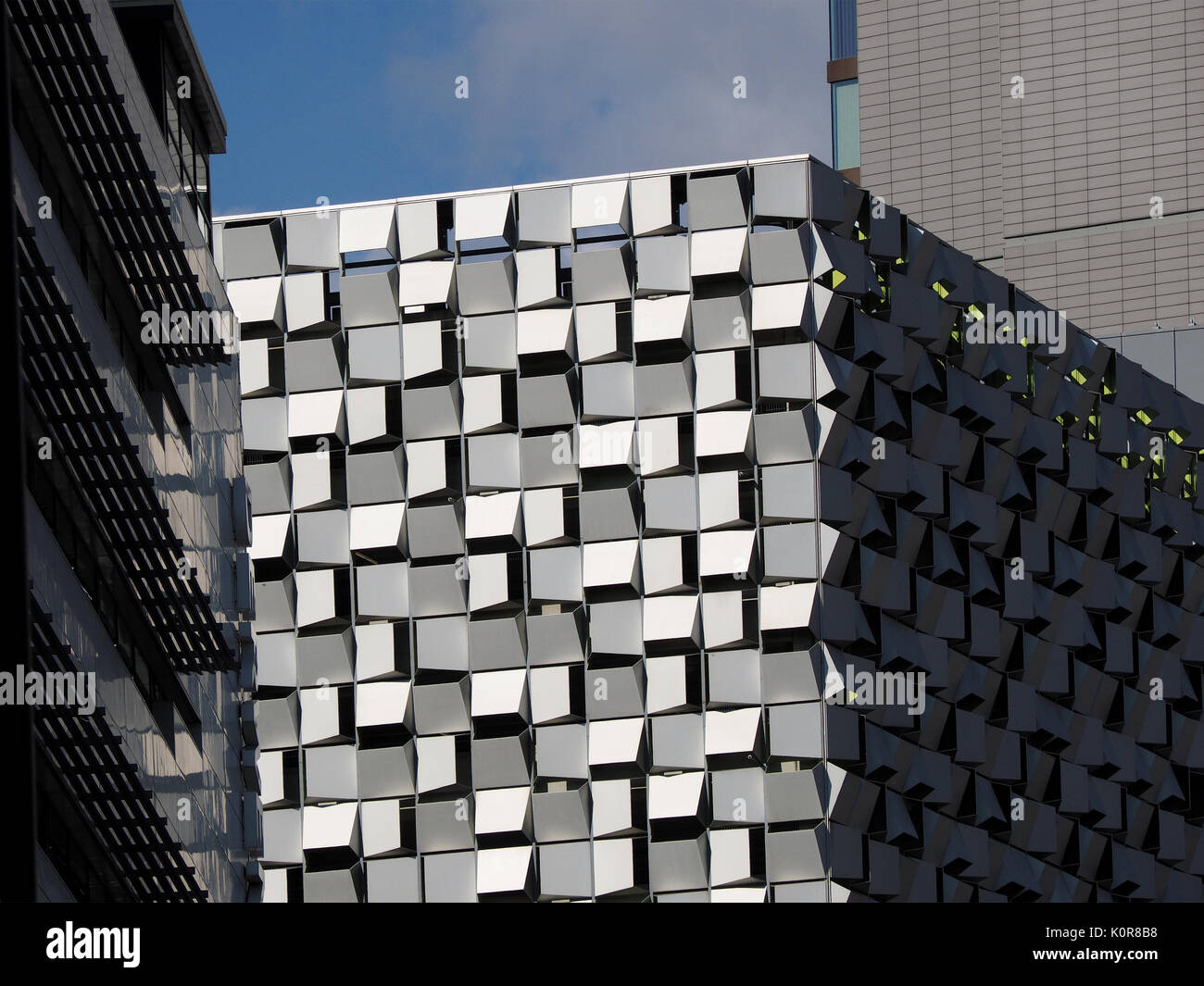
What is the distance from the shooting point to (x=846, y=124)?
305ft

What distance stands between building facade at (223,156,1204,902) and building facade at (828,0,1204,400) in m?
40.5

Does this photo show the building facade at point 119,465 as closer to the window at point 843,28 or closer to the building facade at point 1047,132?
the building facade at point 1047,132

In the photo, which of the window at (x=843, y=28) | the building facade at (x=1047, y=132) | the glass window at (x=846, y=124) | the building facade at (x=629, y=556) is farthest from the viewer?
the glass window at (x=846, y=124)

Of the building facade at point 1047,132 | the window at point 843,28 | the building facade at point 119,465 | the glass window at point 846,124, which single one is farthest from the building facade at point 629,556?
the window at point 843,28

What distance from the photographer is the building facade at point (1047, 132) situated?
83.8 metres

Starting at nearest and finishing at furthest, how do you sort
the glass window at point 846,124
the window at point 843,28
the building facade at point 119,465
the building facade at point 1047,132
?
the building facade at point 119,465 < the building facade at point 1047,132 < the window at point 843,28 < the glass window at point 846,124

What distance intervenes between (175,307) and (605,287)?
16638 mm

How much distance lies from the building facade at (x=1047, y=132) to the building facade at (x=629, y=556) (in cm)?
4047

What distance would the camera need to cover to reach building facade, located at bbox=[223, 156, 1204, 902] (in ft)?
134

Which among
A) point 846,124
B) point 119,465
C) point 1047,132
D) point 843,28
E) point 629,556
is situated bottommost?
point 119,465

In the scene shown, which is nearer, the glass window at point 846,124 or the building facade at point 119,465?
the building facade at point 119,465

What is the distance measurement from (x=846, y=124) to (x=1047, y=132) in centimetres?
1123

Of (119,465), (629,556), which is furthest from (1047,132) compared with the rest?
(119,465)

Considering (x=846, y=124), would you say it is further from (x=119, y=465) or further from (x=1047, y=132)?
(x=119, y=465)
